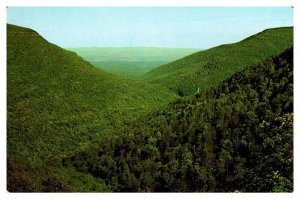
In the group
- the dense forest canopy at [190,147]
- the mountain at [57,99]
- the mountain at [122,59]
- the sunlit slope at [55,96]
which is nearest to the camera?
the dense forest canopy at [190,147]

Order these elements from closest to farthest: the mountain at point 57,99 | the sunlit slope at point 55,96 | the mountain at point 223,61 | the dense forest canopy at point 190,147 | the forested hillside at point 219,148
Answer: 1. the dense forest canopy at point 190,147
2. the forested hillside at point 219,148
3. the mountain at point 57,99
4. the sunlit slope at point 55,96
5. the mountain at point 223,61

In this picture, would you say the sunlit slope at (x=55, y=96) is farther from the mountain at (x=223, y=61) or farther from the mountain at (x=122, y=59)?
the mountain at (x=122, y=59)

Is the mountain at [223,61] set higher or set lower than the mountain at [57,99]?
higher

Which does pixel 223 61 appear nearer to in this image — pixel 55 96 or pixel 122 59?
pixel 55 96

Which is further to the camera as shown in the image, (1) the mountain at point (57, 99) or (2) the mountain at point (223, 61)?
(2) the mountain at point (223, 61)

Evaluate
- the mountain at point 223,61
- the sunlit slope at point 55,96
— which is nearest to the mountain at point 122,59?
the mountain at point 223,61

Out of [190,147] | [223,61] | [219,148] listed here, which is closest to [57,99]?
[190,147]

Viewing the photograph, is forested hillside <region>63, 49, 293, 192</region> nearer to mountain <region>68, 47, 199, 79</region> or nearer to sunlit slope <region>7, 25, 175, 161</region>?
sunlit slope <region>7, 25, 175, 161</region>
